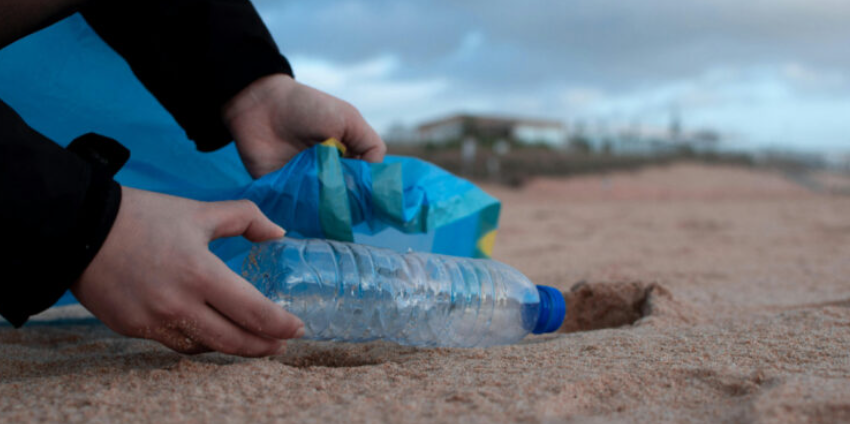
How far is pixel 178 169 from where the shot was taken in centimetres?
206

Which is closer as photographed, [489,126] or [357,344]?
[357,344]

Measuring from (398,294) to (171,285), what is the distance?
71cm

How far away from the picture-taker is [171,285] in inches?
40.9

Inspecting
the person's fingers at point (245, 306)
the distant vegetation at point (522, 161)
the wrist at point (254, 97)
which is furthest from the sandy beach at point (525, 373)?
the distant vegetation at point (522, 161)

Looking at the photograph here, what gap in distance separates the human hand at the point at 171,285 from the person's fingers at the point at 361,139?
2.31 feet

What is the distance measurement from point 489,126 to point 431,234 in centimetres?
2318

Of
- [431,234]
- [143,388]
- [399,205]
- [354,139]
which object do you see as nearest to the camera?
[143,388]

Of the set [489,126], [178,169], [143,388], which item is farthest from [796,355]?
[489,126]

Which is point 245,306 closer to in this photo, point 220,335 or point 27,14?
point 220,335

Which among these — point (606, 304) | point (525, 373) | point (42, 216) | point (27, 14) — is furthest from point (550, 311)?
point (27, 14)

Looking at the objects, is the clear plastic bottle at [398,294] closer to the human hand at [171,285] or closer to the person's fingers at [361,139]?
the person's fingers at [361,139]

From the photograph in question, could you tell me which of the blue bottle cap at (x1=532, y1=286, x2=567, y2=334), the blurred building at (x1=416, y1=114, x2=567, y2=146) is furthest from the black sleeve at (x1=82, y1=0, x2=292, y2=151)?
the blurred building at (x1=416, y1=114, x2=567, y2=146)

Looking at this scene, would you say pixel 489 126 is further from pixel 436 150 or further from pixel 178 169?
pixel 178 169

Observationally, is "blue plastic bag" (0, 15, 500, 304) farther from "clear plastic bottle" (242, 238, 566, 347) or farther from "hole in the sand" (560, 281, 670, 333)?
"hole in the sand" (560, 281, 670, 333)
